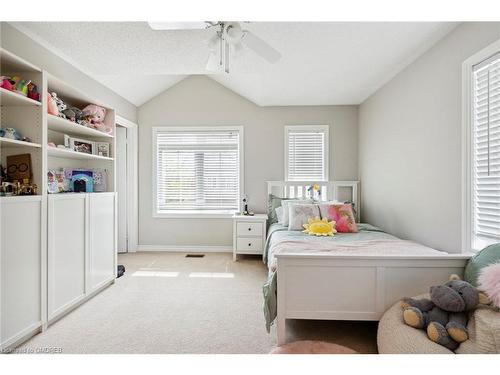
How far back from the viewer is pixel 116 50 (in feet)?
8.17

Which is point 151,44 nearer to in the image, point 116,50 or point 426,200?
point 116,50

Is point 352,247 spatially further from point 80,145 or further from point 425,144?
point 80,145

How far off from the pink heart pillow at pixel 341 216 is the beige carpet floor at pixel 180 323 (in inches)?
44.8

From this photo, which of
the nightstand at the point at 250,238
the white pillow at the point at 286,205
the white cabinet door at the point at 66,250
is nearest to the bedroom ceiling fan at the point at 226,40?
the white cabinet door at the point at 66,250

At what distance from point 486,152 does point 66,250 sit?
3.28 meters

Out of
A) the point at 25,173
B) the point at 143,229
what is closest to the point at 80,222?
the point at 25,173

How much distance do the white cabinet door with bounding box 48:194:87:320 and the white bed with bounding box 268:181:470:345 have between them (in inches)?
68.8

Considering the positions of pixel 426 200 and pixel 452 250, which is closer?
pixel 452 250

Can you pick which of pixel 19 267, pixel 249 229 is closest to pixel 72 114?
pixel 19 267

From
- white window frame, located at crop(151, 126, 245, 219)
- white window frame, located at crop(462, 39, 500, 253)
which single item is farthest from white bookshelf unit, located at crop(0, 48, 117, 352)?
white window frame, located at crop(462, 39, 500, 253)

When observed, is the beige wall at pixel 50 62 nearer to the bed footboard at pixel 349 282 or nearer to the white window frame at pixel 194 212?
the white window frame at pixel 194 212

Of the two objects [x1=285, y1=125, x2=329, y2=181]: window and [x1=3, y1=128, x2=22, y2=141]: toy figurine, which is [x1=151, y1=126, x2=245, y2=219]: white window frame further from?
[x1=3, y1=128, x2=22, y2=141]: toy figurine

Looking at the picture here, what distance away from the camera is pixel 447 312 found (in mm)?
1368
